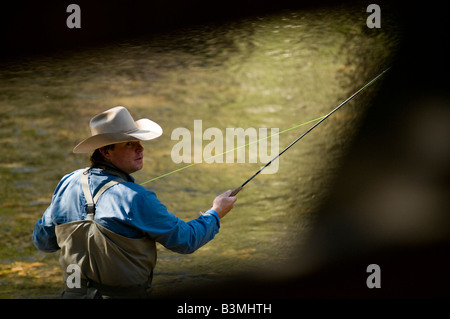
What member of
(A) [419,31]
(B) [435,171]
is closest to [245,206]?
(B) [435,171]

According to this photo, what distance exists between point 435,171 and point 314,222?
2.44ft

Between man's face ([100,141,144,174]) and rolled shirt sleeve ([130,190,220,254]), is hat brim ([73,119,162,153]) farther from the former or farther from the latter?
rolled shirt sleeve ([130,190,220,254])

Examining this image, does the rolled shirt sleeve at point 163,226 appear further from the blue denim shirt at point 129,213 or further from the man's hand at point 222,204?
the man's hand at point 222,204

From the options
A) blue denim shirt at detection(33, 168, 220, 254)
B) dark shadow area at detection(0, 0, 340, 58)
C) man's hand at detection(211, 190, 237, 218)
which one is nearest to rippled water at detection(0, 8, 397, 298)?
dark shadow area at detection(0, 0, 340, 58)

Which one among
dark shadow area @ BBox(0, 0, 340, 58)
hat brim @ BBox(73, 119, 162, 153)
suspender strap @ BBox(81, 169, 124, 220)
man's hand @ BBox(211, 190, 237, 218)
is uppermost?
dark shadow area @ BBox(0, 0, 340, 58)

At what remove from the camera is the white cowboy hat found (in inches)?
79.6

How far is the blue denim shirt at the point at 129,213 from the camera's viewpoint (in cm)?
192

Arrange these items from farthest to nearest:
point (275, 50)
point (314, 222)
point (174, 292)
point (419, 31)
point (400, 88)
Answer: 1. point (275, 50)
2. point (419, 31)
3. point (400, 88)
4. point (314, 222)
5. point (174, 292)

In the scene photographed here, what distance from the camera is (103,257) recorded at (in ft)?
6.35

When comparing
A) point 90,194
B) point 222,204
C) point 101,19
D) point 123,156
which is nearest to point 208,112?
point 101,19

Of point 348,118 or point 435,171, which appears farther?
point 348,118

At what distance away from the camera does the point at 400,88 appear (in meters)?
4.05

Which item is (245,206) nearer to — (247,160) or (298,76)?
(247,160)

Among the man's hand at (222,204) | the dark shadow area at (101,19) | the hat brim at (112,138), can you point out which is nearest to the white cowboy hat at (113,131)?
the hat brim at (112,138)
